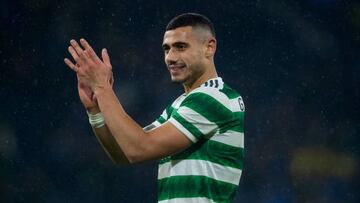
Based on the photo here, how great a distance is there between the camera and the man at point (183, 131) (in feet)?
6.79

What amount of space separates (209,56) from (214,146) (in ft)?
1.23

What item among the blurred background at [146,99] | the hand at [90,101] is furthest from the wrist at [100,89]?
the blurred background at [146,99]

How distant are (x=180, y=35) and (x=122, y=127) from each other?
49 centimetres

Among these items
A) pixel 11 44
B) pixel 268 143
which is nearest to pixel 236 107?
pixel 268 143

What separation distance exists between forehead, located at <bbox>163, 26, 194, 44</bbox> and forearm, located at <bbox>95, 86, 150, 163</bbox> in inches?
15.3

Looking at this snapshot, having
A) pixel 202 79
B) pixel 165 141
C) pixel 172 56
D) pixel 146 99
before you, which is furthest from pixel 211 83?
pixel 146 99

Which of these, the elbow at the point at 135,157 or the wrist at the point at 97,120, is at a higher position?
the wrist at the point at 97,120

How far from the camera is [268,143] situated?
5180mm

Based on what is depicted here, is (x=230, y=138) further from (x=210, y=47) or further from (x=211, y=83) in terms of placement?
(x=210, y=47)

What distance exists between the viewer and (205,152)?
7.11 ft

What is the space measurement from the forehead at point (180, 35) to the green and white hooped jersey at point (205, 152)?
0.69ft

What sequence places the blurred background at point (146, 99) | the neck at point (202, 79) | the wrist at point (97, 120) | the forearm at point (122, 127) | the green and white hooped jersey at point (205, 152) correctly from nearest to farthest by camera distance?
the forearm at point (122, 127) → the green and white hooped jersey at point (205, 152) → the wrist at point (97, 120) → the neck at point (202, 79) → the blurred background at point (146, 99)

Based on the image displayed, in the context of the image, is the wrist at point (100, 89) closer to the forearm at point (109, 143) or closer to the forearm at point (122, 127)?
the forearm at point (122, 127)

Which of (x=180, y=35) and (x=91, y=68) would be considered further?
(x=180, y=35)
